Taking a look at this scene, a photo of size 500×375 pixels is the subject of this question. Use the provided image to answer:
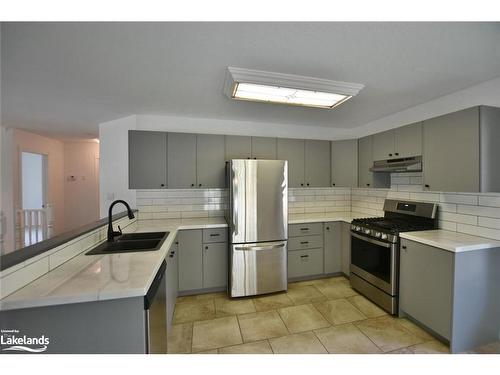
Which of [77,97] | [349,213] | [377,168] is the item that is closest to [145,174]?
[77,97]

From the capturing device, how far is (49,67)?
166cm

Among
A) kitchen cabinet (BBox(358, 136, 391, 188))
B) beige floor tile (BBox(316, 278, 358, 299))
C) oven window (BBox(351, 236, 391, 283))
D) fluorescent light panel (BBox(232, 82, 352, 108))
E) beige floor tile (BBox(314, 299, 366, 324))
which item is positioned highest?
fluorescent light panel (BBox(232, 82, 352, 108))

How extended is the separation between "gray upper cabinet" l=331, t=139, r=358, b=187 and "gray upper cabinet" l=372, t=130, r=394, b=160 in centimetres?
35

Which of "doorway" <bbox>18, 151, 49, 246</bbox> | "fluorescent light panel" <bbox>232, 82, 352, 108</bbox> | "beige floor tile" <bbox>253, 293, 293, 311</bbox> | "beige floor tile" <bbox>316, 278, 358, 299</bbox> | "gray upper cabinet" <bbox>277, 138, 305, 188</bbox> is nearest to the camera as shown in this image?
"fluorescent light panel" <bbox>232, 82, 352, 108</bbox>

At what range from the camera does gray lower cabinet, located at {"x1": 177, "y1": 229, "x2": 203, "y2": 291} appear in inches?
101

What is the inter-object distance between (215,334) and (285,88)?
232cm

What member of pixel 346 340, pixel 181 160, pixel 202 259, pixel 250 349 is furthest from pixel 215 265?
pixel 346 340

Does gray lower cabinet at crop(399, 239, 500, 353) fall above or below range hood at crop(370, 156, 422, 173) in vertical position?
below

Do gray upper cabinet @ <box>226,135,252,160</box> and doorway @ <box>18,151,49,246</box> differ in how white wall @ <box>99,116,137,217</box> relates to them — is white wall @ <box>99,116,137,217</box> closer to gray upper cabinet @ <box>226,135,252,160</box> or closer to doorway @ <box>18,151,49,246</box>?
gray upper cabinet @ <box>226,135,252,160</box>

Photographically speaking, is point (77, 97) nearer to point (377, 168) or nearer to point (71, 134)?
point (71, 134)

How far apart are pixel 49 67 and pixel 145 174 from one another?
4.50ft

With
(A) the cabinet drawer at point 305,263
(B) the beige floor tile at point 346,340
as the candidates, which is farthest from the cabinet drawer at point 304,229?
(B) the beige floor tile at point 346,340

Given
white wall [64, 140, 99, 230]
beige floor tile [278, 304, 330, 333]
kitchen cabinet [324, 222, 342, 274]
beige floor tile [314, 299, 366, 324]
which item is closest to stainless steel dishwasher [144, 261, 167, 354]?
beige floor tile [278, 304, 330, 333]

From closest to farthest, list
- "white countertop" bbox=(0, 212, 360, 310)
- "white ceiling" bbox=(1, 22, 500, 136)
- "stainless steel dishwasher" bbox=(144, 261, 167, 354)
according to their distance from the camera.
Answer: "white countertop" bbox=(0, 212, 360, 310) < "stainless steel dishwasher" bbox=(144, 261, 167, 354) < "white ceiling" bbox=(1, 22, 500, 136)
